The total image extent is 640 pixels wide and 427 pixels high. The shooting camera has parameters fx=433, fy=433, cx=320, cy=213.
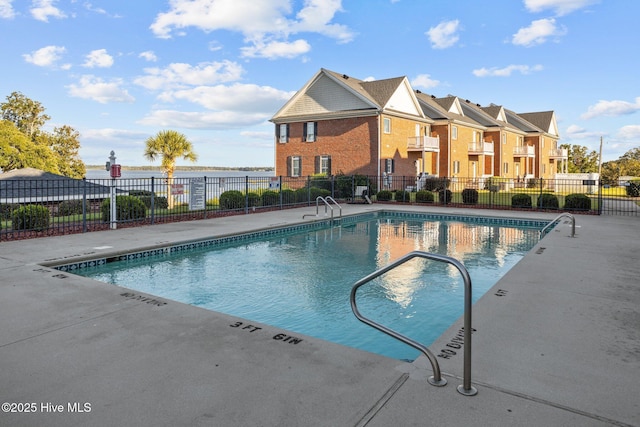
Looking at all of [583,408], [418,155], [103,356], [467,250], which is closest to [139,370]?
[103,356]

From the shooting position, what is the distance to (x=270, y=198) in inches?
832

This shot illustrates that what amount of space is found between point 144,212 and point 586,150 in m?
79.9

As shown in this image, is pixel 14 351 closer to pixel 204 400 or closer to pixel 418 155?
pixel 204 400

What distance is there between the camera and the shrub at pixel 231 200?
1922cm

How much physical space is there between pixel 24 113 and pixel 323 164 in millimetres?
32140

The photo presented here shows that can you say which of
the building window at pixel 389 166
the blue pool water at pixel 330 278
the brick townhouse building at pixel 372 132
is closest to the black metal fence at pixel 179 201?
the building window at pixel 389 166

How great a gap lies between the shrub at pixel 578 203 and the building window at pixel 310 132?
19854mm

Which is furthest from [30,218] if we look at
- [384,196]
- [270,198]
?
[384,196]

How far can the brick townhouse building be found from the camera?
32.6 m

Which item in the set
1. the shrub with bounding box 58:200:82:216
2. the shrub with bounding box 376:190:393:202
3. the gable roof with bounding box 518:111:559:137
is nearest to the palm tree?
the shrub with bounding box 58:200:82:216

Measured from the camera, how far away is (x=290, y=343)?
439 centimetres

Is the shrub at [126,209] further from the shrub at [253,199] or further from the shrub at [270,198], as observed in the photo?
the shrub at [270,198]

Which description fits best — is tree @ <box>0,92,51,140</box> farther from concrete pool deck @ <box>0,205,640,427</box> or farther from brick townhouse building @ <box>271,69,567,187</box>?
concrete pool deck @ <box>0,205,640,427</box>

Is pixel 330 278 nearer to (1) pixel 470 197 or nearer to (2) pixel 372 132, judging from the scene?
(1) pixel 470 197
